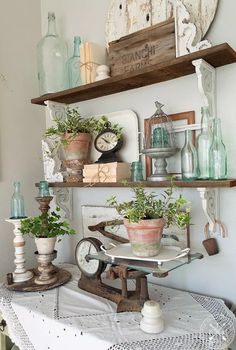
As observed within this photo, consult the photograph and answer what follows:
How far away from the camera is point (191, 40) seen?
3.57 feet

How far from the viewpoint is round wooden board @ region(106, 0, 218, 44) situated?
113 centimetres

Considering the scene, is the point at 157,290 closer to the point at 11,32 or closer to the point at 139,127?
the point at 139,127

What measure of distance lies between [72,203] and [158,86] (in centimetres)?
77

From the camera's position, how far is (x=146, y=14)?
4.18 feet

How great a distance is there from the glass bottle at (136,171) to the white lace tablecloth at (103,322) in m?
0.47

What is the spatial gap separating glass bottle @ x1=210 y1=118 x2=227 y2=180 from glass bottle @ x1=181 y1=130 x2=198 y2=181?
0.07 m

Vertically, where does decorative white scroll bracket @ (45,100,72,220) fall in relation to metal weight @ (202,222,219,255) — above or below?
above

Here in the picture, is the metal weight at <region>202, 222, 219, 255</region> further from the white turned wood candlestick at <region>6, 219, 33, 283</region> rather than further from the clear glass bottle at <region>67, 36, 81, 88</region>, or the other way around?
the clear glass bottle at <region>67, 36, 81, 88</region>

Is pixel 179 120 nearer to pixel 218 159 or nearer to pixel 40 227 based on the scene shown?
pixel 218 159

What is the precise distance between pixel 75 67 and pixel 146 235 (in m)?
0.97

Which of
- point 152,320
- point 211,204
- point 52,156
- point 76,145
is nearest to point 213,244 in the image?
point 211,204

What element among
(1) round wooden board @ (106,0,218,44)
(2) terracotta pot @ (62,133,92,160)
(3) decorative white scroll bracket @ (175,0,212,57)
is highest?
(1) round wooden board @ (106,0,218,44)

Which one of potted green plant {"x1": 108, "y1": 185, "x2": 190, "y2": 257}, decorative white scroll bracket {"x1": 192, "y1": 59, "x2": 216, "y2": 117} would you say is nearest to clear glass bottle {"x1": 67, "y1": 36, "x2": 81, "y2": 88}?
decorative white scroll bracket {"x1": 192, "y1": 59, "x2": 216, "y2": 117}

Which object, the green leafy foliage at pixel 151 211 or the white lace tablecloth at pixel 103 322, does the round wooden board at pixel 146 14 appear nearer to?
the green leafy foliage at pixel 151 211
